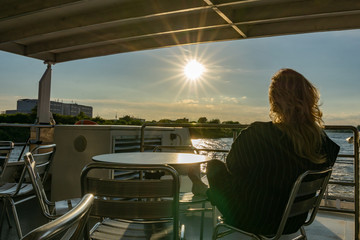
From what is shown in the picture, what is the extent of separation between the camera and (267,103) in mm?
1708

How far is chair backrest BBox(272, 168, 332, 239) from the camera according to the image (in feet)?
4.30

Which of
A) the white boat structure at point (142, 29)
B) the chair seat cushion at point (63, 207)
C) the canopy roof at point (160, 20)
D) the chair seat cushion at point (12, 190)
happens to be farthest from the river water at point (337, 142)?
the canopy roof at point (160, 20)

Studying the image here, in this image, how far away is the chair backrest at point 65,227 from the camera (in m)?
0.36

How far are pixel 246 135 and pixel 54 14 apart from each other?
4.45m

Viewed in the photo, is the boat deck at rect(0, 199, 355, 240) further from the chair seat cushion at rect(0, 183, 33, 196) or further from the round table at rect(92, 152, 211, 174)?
the round table at rect(92, 152, 211, 174)

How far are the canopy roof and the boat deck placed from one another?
253cm

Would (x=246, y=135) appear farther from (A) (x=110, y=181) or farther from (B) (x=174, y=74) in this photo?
(B) (x=174, y=74)

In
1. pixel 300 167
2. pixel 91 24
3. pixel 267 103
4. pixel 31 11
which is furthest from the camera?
pixel 91 24

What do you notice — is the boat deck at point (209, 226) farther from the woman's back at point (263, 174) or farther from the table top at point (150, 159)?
the woman's back at point (263, 174)

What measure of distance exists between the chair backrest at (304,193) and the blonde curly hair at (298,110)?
0.30 ft

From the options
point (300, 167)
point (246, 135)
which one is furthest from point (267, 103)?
point (300, 167)

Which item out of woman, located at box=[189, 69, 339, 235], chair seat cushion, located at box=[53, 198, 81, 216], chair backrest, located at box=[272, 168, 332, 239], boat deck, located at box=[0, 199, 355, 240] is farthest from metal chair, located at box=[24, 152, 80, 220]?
chair backrest, located at box=[272, 168, 332, 239]

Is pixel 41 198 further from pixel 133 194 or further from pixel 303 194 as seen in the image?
pixel 303 194

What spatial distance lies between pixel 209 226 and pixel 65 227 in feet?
8.78
